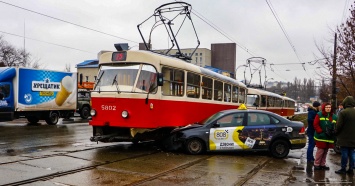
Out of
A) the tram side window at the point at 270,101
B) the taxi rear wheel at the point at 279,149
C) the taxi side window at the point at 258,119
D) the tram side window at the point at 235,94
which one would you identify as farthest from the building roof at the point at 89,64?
the taxi rear wheel at the point at 279,149

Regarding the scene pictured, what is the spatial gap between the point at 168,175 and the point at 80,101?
20.1 metres

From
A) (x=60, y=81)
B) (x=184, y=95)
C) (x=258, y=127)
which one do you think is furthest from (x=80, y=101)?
(x=258, y=127)

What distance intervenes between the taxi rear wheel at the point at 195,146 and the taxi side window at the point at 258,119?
1610mm

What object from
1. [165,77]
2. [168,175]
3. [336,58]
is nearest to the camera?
[168,175]

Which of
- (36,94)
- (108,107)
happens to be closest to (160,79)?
(108,107)

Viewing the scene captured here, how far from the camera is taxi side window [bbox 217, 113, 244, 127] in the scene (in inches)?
411

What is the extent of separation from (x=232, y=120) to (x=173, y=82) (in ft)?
7.31

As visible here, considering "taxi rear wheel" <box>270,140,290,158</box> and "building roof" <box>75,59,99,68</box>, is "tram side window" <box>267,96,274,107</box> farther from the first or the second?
"building roof" <box>75,59,99,68</box>

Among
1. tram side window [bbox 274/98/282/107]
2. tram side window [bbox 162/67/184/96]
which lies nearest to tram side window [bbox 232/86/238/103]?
tram side window [bbox 162/67/184/96]

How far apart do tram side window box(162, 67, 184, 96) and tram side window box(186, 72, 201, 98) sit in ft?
1.19

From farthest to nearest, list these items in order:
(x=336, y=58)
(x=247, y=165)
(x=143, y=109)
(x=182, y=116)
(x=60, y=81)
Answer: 1. (x=60, y=81)
2. (x=336, y=58)
3. (x=182, y=116)
4. (x=143, y=109)
5. (x=247, y=165)

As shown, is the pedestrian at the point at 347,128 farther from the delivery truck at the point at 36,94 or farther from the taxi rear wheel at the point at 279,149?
the delivery truck at the point at 36,94

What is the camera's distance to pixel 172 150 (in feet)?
35.5

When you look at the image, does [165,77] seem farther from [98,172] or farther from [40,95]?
[40,95]
